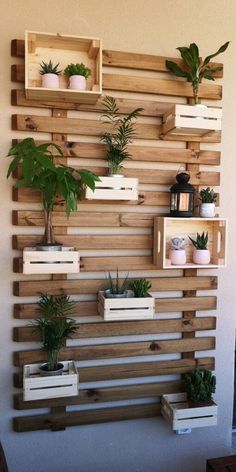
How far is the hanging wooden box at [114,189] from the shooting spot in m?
1.56

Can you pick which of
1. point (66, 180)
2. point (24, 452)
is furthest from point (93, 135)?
point (24, 452)

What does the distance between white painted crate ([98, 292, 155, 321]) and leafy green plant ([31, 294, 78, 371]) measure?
175 millimetres

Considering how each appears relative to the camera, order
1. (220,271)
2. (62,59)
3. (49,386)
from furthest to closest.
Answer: (220,271), (62,59), (49,386)

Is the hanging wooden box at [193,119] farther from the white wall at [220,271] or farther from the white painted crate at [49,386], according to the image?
the white painted crate at [49,386]

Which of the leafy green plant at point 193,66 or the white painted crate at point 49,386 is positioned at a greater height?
the leafy green plant at point 193,66

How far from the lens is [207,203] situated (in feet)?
5.68

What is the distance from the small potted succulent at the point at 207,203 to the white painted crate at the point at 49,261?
637 millimetres

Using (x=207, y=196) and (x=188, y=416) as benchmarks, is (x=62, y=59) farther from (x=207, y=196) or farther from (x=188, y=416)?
(x=188, y=416)

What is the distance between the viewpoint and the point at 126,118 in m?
1.67

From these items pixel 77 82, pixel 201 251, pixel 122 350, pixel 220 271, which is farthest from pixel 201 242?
pixel 77 82

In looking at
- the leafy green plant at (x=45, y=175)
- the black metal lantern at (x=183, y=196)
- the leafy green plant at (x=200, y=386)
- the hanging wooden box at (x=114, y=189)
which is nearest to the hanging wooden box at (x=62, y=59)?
the leafy green plant at (x=45, y=175)

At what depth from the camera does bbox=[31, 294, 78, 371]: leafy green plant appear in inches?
63.1

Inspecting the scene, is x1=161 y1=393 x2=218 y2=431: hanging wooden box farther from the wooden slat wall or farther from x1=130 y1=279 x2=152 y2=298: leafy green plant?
x1=130 y1=279 x2=152 y2=298: leafy green plant

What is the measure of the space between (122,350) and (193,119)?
3.68ft
